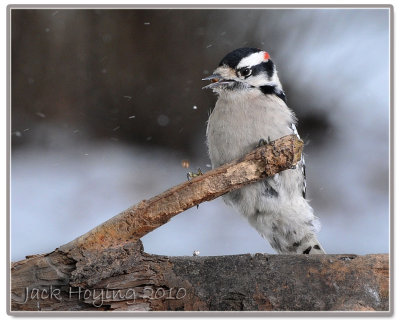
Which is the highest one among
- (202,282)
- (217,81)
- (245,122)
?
(217,81)

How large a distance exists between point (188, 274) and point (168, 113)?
169cm

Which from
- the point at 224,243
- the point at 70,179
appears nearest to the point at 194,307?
the point at 224,243

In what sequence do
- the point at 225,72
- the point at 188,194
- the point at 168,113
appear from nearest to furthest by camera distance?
the point at 188,194
the point at 225,72
the point at 168,113

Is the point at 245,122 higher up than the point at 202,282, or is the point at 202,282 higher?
the point at 245,122

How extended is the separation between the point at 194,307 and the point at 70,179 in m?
1.75

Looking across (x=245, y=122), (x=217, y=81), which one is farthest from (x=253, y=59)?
(x=245, y=122)

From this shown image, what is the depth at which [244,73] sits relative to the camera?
3.39 metres

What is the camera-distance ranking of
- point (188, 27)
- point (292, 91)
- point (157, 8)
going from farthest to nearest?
point (292, 91)
point (188, 27)
point (157, 8)

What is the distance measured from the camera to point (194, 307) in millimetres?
2766

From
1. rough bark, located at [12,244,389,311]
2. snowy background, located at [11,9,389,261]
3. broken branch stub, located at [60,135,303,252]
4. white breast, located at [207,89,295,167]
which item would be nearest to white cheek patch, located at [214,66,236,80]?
white breast, located at [207,89,295,167]

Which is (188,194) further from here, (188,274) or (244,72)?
(244,72)

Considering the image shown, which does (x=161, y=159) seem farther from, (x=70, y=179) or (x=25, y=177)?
(x=25, y=177)

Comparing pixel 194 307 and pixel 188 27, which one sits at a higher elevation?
pixel 188 27

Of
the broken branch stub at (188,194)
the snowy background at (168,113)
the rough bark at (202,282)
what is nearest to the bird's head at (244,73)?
the snowy background at (168,113)
